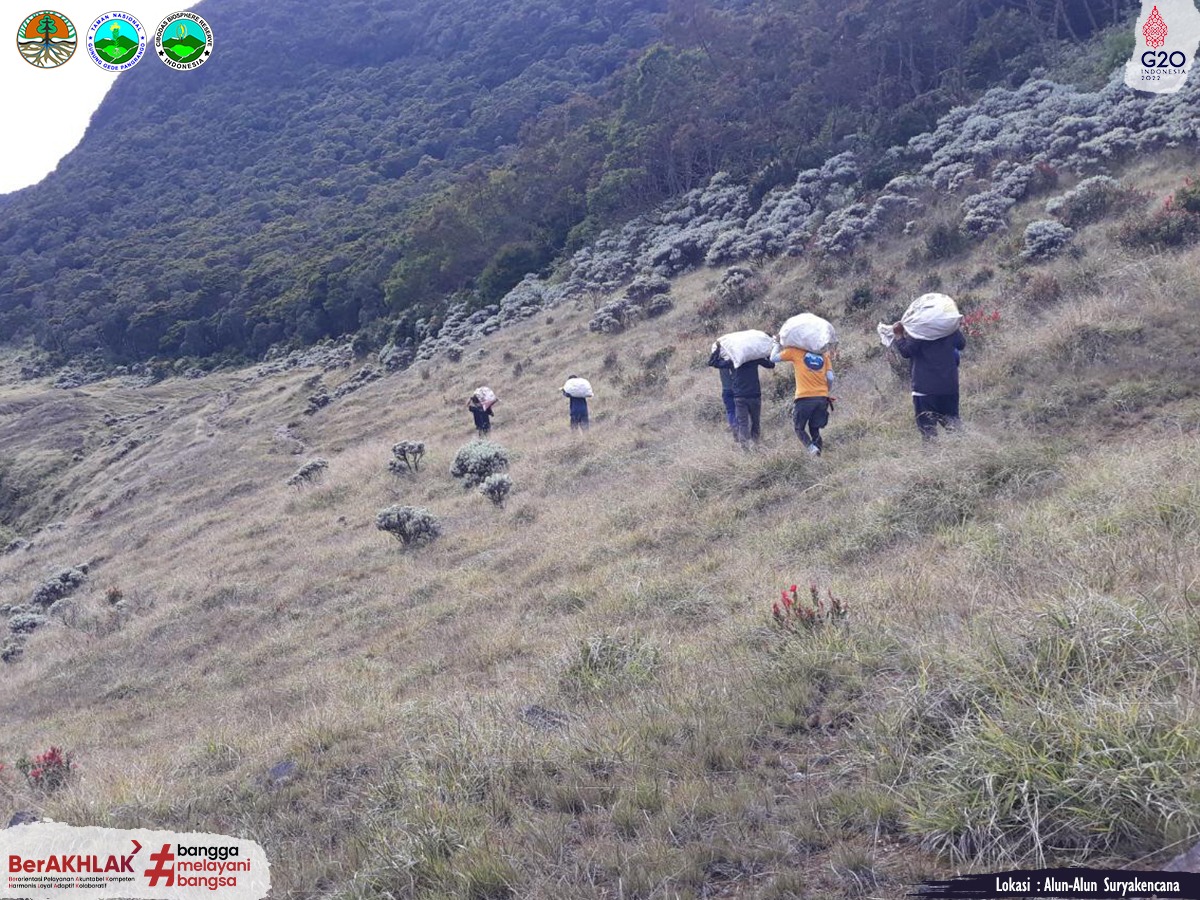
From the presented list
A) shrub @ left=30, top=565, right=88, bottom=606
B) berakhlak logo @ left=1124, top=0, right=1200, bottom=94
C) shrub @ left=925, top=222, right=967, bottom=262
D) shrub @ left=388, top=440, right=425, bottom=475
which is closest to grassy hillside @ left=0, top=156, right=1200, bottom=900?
shrub @ left=388, top=440, right=425, bottom=475

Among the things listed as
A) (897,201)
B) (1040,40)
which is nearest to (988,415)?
(897,201)

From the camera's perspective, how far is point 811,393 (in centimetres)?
828

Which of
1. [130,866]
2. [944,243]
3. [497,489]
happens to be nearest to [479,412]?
[497,489]

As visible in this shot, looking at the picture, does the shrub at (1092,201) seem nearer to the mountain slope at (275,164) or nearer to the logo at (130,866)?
the logo at (130,866)

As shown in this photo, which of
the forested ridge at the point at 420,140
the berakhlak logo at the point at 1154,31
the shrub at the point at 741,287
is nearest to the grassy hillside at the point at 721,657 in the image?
the shrub at the point at 741,287

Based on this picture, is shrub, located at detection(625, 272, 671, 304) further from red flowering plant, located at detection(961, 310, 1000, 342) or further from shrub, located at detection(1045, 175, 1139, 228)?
red flowering plant, located at detection(961, 310, 1000, 342)

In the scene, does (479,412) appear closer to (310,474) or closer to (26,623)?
(310,474)

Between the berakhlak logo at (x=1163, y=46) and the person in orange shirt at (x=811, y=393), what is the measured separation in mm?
15570

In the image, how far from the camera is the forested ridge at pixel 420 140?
3062 cm

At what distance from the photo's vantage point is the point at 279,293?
174ft

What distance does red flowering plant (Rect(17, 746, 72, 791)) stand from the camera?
5145mm

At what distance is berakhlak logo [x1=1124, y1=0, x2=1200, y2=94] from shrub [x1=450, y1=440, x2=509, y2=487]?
1644cm

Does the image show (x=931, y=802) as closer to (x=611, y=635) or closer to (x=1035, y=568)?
(x=1035, y=568)

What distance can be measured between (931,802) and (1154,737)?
2.17ft
